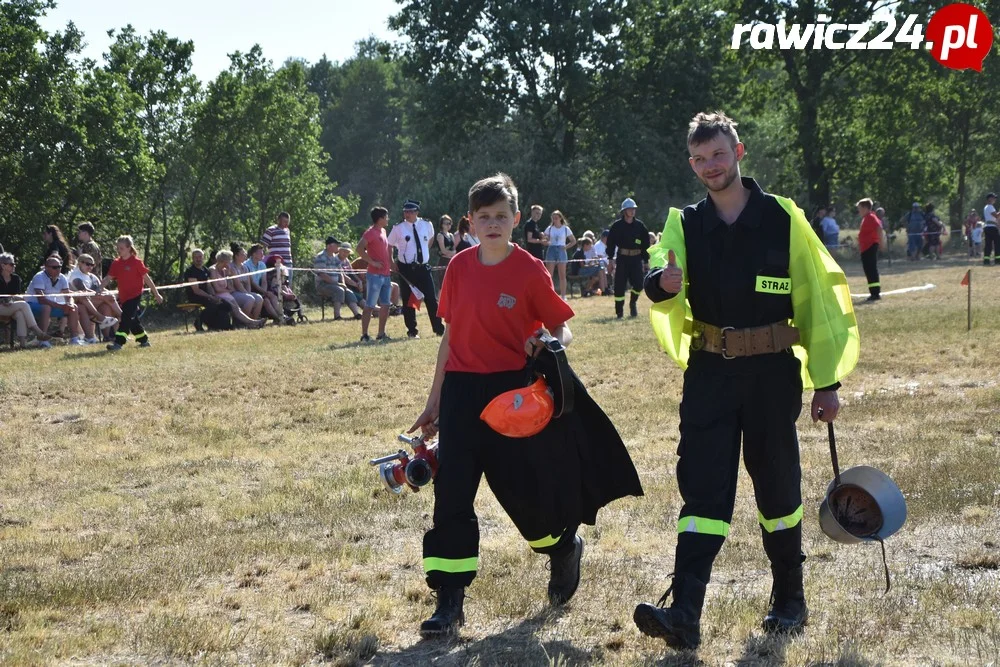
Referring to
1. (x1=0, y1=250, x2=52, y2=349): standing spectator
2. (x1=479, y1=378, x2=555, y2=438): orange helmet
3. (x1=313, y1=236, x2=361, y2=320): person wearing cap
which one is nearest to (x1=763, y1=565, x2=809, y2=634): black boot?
(x1=479, y1=378, x2=555, y2=438): orange helmet

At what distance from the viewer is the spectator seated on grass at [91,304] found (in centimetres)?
1827

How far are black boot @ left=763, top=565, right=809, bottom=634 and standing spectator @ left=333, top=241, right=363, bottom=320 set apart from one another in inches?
727

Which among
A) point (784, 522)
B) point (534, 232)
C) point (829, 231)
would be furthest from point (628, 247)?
point (829, 231)

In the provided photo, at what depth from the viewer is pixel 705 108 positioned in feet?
156

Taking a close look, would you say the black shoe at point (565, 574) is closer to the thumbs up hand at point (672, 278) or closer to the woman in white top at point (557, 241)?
the thumbs up hand at point (672, 278)

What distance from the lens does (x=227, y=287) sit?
2078 centimetres

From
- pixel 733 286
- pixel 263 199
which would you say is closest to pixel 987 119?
pixel 263 199

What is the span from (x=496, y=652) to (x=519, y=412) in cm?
91

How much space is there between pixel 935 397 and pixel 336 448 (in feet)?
17.5

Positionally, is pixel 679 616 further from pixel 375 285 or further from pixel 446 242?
pixel 446 242

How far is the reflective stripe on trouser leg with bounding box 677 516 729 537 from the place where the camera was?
4.47 metres

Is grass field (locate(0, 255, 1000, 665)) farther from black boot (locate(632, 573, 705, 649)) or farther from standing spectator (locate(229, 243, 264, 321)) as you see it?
standing spectator (locate(229, 243, 264, 321))

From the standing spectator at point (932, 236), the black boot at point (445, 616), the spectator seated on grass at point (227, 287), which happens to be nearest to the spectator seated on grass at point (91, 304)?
the spectator seated on grass at point (227, 287)

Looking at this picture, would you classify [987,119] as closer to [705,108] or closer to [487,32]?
[705,108]
